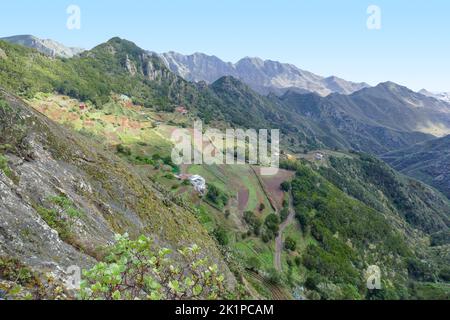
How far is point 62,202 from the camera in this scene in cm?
1955

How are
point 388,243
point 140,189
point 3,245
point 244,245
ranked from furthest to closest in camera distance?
point 388,243, point 244,245, point 140,189, point 3,245

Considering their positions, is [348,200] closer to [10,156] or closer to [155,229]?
[155,229]

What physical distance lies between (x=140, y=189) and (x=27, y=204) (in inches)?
663

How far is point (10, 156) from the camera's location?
20.6 m

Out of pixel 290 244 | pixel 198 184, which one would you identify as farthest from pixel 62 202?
pixel 290 244

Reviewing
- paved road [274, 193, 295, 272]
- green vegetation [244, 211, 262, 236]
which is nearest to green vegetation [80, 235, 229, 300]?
paved road [274, 193, 295, 272]

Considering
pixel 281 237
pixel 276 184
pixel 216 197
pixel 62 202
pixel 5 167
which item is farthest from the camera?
pixel 276 184

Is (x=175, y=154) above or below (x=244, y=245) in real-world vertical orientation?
above

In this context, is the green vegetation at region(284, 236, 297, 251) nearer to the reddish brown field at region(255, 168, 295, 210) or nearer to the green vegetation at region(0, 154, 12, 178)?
the reddish brown field at region(255, 168, 295, 210)

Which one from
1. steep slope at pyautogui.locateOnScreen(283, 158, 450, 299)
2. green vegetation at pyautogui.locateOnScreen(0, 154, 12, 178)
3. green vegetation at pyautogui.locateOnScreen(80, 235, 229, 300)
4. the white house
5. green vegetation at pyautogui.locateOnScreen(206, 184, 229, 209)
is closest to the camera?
green vegetation at pyautogui.locateOnScreen(80, 235, 229, 300)

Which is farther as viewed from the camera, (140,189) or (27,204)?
(140,189)

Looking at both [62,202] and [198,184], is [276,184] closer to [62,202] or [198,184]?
[198,184]

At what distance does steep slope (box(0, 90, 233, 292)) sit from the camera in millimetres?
14945
